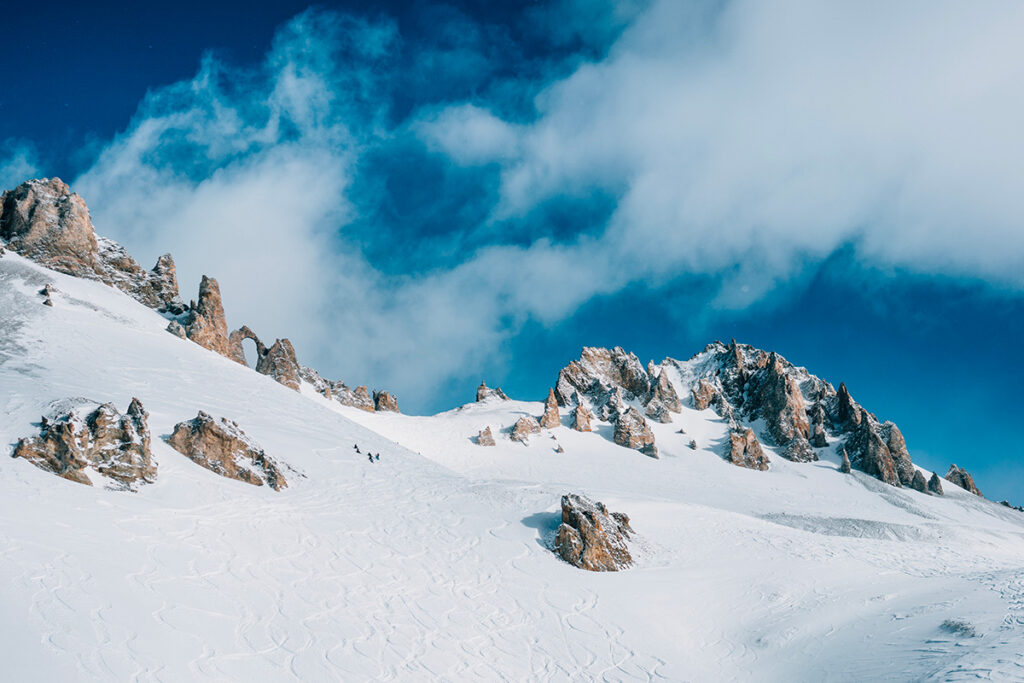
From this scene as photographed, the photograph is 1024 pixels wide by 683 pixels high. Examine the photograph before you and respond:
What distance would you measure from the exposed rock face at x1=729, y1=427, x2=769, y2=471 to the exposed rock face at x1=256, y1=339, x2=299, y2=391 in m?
63.0

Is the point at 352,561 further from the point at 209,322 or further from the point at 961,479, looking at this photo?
the point at 961,479

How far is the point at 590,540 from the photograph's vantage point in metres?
25.9

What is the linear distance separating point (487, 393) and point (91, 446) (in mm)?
73889

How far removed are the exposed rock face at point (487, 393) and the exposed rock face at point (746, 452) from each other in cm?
3993

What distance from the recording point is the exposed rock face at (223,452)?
2748cm

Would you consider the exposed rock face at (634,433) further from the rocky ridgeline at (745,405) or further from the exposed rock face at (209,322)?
the exposed rock face at (209,322)

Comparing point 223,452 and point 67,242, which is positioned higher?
point 67,242

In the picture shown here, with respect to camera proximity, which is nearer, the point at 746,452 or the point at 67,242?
the point at 67,242

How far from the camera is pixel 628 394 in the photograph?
311 ft

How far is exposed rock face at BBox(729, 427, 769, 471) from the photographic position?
69.4 m

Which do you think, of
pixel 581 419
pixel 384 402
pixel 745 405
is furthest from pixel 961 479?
pixel 384 402

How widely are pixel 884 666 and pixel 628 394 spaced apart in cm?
8032

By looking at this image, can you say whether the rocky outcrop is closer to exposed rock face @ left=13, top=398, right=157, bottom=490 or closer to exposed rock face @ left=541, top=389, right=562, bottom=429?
→ exposed rock face @ left=541, top=389, right=562, bottom=429

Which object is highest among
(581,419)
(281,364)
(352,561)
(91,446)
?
(581,419)
